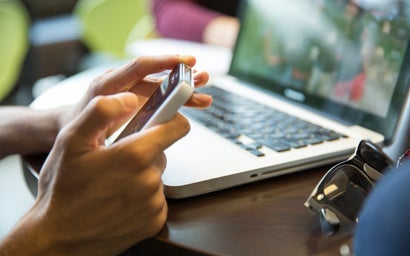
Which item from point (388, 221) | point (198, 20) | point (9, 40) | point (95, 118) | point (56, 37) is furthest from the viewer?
point (56, 37)

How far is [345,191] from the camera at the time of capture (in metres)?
0.48

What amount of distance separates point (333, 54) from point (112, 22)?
6.17ft

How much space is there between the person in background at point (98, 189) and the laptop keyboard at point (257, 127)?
13 centimetres

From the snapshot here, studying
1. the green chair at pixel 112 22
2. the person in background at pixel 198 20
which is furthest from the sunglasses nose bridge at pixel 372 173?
the green chair at pixel 112 22

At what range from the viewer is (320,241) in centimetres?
46

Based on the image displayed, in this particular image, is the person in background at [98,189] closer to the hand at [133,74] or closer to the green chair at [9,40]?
the hand at [133,74]

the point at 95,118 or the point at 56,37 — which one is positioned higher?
the point at 95,118

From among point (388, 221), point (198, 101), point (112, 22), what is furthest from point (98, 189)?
point (112, 22)

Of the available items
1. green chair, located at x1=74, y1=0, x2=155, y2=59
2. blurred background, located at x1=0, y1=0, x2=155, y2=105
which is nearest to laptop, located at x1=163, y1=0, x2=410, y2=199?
blurred background, located at x1=0, y1=0, x2=155, y2=105

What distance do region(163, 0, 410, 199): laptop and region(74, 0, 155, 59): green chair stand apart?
60.3 inches

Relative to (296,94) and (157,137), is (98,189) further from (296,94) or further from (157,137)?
(296,94)

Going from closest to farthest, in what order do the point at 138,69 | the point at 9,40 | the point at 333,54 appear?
the point at 138,69 < the point at 333,54 < the point at 9,40

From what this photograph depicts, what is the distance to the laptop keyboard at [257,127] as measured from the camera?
606mm

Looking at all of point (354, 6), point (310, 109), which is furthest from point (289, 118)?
point (354, 6)
